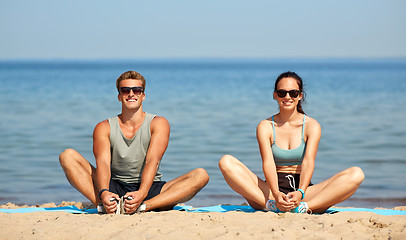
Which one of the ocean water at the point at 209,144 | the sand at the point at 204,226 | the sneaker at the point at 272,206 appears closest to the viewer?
the sand at the point at 204,226

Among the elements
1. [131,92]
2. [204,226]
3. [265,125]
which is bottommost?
[204,226]

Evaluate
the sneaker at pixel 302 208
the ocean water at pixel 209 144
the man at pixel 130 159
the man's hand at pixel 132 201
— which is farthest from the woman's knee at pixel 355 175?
the man's hand at pixel 132 201

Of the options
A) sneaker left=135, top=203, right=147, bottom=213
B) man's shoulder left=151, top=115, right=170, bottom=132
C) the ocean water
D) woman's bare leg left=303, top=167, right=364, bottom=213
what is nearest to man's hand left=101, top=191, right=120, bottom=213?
sneaker left=135, top=203, right=147, bottom=213

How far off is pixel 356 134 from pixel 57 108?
11.4 m

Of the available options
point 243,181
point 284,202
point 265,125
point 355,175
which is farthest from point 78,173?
point 355,175

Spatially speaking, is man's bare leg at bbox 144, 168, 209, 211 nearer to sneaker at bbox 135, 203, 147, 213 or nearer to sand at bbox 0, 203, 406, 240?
sneaker at bbox 135, 203, 147, 213

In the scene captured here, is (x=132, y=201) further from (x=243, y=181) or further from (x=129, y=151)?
(x=243, y=181)

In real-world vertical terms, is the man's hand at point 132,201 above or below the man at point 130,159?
below

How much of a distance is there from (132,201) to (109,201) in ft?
0.71

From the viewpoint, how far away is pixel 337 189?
16.9ft

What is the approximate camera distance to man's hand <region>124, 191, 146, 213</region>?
510 cm

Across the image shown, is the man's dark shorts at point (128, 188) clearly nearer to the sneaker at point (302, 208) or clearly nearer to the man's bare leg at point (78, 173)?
the man's bare leg at point (78, 173)

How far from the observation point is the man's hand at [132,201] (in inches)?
201

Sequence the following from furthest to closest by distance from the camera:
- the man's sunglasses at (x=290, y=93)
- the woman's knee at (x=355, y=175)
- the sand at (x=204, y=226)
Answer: the man's sunglasses at (x=290, y=93)
the woman's knee at (x=355, y=175)
the sand at (x=204, y=226)
